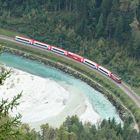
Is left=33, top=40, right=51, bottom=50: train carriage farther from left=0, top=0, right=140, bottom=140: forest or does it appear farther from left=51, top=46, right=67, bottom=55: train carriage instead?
left=0, top=0, right=140, bottom=140: forest

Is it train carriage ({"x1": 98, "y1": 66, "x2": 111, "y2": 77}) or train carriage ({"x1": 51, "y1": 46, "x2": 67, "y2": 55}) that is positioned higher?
train carriage ({"x1": 51, "y1": 46, "x2": 67, "y2": 55})

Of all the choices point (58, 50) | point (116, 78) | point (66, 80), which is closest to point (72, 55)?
point (58, 50)

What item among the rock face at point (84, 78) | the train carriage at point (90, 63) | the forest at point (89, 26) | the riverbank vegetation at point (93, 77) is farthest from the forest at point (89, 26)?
the rock face at point (84, 78)

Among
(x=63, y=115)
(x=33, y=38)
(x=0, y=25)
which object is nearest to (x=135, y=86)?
(x=63, y=115)

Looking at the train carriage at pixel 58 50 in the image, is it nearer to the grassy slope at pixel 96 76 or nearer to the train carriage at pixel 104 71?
the grassy slope at pixel 96 76

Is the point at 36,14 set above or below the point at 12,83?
above

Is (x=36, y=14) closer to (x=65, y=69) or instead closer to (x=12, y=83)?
(x=65, y=69)

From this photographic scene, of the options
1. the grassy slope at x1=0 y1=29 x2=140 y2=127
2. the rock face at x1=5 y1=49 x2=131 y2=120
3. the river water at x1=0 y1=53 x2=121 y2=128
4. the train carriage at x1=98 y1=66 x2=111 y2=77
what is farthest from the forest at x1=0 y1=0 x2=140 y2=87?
the river water at x1=0 y1=53 x2=121 y2=128
